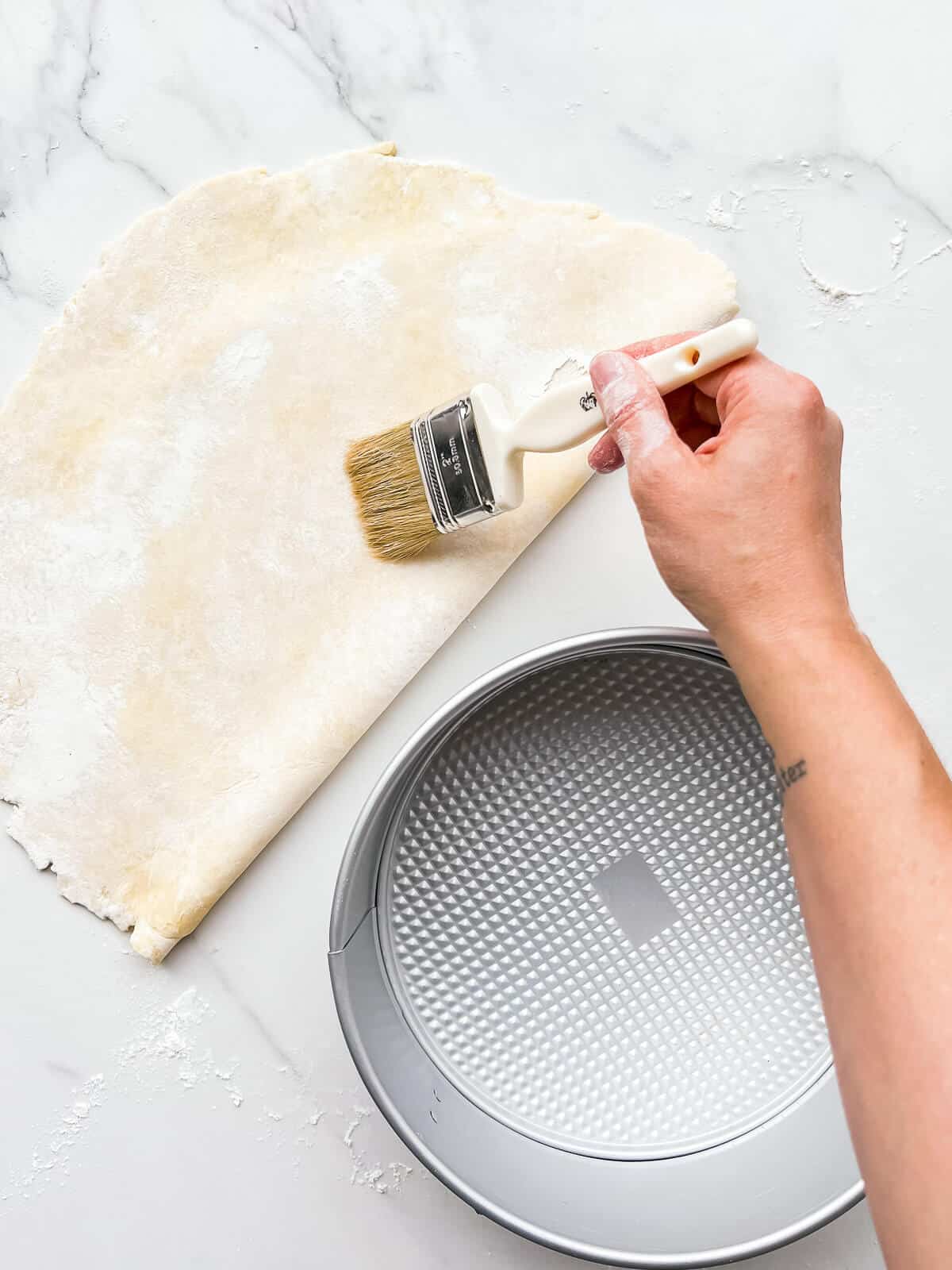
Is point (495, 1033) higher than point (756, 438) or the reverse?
the reverse

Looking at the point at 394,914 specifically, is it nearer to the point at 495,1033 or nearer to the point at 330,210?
the point at 495,1033

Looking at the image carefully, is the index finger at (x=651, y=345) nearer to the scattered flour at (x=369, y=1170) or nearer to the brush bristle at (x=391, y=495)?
the brush bristle at (x=391, y=495)

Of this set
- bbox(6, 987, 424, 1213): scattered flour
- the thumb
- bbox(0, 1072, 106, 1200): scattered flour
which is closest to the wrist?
the thumb

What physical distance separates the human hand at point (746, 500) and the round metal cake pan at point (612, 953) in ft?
0.40

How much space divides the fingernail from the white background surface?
8.4 inches

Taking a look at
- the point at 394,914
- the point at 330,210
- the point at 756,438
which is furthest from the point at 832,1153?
the point at 330,210

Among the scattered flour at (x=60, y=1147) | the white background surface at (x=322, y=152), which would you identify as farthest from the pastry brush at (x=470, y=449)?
the scattered flour at (x=60, y=1147)

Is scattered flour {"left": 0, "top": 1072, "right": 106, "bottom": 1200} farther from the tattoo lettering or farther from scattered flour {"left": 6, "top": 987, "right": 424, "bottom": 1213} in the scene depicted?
the tattoo lettering

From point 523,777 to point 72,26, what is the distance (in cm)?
72

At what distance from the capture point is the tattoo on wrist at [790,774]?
0.50 meters

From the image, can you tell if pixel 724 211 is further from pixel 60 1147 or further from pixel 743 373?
pixel 60 1147

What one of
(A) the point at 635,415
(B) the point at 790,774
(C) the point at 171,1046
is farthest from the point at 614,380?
(C) the point at 171,1046

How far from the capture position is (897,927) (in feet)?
1.45

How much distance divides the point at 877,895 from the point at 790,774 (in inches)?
3.1
